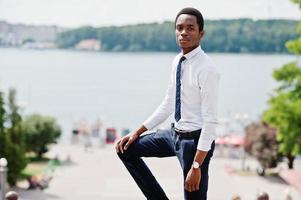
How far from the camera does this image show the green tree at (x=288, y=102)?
76.4 ft

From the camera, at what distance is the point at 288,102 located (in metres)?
23.8

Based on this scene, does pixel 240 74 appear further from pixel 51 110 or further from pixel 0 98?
pixel 0 98

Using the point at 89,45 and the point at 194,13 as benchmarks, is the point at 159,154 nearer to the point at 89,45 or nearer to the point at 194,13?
the point at 194,13

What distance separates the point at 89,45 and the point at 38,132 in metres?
111

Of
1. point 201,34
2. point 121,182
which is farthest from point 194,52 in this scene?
point 121,182

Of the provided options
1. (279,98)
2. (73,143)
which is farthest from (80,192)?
(73,143)

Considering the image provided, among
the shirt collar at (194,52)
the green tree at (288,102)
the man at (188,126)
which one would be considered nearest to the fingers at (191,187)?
the man at (188,126)

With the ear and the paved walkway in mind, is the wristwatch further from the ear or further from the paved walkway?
the paved walkway

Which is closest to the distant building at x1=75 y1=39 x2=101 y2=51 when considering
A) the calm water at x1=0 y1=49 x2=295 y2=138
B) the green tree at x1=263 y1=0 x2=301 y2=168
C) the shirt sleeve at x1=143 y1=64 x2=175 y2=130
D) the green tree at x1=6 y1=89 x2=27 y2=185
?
the calm water at x1=0 y1=49 x2=295 y2=138

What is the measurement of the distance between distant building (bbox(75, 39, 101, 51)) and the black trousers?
132704mm

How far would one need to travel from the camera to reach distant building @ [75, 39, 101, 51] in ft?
463

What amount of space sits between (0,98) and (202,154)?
73.6 ft

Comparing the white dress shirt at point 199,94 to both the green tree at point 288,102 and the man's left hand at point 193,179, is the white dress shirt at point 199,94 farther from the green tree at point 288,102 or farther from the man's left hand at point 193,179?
the green tree at point 288,102

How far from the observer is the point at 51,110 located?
3903 inches
